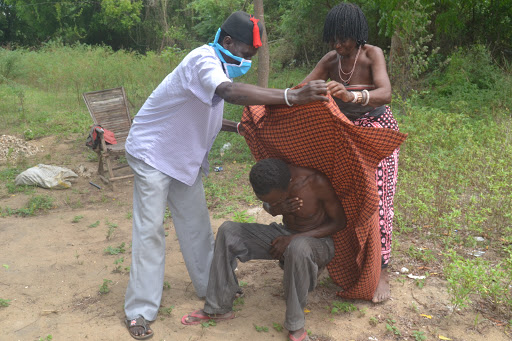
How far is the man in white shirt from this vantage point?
112 inches

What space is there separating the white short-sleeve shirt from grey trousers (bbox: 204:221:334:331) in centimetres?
49

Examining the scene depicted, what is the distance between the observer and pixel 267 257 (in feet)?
10.6

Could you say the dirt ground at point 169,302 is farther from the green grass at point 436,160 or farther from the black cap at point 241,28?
the black cap at point 241,28

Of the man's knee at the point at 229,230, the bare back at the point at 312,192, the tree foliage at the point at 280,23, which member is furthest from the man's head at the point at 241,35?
the tree foliage at the point at 280,23

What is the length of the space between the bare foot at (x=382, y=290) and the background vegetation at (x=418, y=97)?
0.42 metres

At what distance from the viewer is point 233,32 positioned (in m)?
2.81

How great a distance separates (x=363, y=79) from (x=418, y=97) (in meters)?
7.28

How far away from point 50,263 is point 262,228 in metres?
→ 2.15

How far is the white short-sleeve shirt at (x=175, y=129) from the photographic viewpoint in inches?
118

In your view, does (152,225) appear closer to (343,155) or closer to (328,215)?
(328,215)

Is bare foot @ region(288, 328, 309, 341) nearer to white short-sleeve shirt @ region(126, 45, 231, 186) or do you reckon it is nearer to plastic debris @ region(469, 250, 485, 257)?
white short-sleeve shirt @ region(126, 45, 231, 186)

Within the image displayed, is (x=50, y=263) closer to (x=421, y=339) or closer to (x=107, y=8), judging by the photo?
(x=421, y=339)

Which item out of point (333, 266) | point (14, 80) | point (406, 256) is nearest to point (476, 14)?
point (406, 256)

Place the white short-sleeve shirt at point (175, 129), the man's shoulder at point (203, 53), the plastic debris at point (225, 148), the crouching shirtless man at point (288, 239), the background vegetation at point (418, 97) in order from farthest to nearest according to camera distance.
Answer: the plastic debris at point (225, 148)
the background vegetation at point (418, 97)
the white short-sleeve shirt at point (175, 129)
the crouching shirtless man at point (288, 239)
the man's shoulder at point (203, 53)
